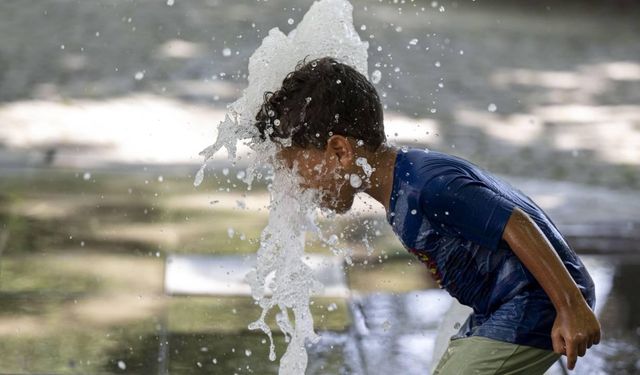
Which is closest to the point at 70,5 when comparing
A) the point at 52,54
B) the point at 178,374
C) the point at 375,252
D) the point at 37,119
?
the point at 52,54

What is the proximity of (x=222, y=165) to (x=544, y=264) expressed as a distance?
3573 millimetres

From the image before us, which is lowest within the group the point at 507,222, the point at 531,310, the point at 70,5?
the point at 70,5

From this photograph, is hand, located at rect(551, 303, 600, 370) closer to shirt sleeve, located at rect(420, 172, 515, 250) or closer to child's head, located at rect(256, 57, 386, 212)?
shirt sleeve, located at rect(420, 172, 515, 250)

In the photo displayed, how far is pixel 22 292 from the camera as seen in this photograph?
437 centimetres

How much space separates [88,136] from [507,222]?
4071 millimetres

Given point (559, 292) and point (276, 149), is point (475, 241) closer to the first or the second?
point (559, 292)

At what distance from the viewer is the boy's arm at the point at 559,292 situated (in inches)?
96.1

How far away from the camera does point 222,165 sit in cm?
588

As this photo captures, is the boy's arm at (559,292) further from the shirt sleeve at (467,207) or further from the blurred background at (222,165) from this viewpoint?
the blurred background at (222,165)

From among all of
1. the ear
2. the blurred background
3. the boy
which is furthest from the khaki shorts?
the blurred background

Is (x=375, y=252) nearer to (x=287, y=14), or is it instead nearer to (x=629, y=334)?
(x=629, y=334)

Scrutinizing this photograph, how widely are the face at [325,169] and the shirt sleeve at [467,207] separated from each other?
238 millimetres

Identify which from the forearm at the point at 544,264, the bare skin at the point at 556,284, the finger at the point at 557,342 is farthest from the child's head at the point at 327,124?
the finger at the point at 557,342

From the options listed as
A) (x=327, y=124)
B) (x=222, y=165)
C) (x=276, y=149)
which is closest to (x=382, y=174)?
(x=327, y=124)
